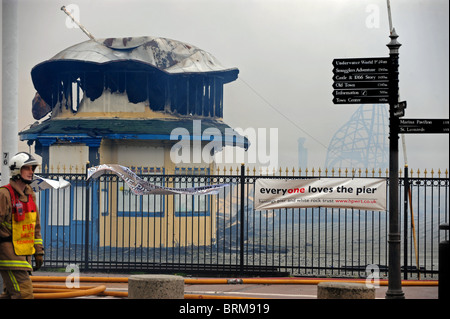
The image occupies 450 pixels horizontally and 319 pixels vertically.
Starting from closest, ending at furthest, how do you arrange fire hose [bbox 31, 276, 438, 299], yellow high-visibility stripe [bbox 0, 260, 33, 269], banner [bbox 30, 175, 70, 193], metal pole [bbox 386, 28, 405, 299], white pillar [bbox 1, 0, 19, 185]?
yellow high-visibility stripe [bbox 0, 260, 33, 269]
white pillar [bbox 1, 0, 19, 185]
metal pole [bbox 386, 28, 405, 299]
fire hose [bbox 31, 276, 438, 299]
banner [bbox 30, 175, 70, 193]

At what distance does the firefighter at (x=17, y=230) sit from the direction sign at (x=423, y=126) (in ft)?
18.8

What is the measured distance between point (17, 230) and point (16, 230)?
0.04 ft

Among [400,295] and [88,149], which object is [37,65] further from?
[400,295]

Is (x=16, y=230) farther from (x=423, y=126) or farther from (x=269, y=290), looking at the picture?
(x=269, y=290)

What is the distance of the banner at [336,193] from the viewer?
17531 millimetres

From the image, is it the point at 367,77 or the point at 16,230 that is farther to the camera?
the point at 367,77

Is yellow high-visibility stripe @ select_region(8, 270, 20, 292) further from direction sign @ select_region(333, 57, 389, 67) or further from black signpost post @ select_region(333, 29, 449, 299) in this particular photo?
direction sign @ select_region(333, 57, 389, 67)

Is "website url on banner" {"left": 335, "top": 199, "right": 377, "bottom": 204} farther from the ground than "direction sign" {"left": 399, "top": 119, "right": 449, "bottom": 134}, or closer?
closer

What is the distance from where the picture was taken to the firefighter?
→ 10.1 metres

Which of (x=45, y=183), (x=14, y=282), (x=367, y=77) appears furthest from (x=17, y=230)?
(x=45, y=183)

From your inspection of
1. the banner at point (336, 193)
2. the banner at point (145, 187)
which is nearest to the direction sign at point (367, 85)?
the banner at point (336, 193)

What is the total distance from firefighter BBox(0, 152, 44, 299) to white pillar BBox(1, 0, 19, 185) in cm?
159

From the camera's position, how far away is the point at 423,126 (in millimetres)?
12391

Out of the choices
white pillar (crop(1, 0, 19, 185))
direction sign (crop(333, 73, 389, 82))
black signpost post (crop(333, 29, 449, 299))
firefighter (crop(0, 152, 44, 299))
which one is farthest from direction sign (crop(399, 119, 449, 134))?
white pillar (crop(1, 0, 19, 185))
